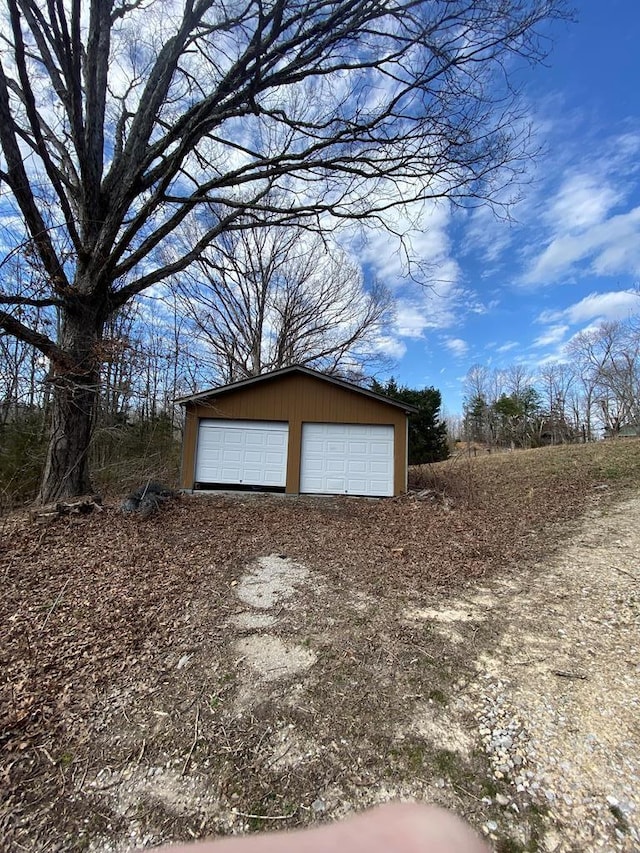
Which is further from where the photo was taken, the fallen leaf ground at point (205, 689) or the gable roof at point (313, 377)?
the gable roof at point (313, 377)

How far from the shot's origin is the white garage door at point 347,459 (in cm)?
1045

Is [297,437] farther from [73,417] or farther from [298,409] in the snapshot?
[73,417]

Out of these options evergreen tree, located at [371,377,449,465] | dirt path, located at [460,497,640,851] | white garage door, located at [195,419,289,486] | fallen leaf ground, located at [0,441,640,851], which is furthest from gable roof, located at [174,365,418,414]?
evergreen tree, located at [371,377,449,465]

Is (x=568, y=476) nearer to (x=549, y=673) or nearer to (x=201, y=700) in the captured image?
(x=549, y=673)

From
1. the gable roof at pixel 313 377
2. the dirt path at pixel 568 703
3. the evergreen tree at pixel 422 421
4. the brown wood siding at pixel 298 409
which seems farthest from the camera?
the evergreen tree at pixel 422 421

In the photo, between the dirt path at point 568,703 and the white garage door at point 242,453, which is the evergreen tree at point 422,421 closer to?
the white garage door at point 242,453

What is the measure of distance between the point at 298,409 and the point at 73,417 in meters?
5.34

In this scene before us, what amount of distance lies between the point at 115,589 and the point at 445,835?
3.36 meters

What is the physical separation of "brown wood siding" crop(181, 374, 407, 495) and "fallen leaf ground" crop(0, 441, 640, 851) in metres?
4.85

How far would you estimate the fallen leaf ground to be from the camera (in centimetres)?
179

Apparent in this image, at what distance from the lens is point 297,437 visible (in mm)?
10531

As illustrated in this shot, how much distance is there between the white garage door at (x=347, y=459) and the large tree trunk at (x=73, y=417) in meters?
5.22

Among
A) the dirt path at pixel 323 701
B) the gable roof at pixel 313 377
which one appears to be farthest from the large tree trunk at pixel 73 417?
the gable roof at pixel 313 377

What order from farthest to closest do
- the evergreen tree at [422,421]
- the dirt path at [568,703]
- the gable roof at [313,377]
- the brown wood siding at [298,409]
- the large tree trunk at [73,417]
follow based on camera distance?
the evergreen tree at [422,421]
the brown wood siding at [298,409]
the gable roof at [313,377]
the large tree trunk at [73,417]
the dirt path at [568,703]
